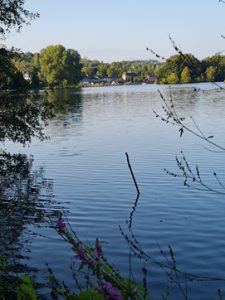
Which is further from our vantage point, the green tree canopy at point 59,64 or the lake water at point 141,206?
the green tree canopy at point 59,64

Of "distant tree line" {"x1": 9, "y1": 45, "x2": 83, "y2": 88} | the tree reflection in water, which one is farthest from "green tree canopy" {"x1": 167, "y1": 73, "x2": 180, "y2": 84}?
the tree reflection in water

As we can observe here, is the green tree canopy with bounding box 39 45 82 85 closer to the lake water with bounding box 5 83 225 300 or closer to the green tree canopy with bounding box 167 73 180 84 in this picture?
the green tree canopy with bounding box 167 73 180 84

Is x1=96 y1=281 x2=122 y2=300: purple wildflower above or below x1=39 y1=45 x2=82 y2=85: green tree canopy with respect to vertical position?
below

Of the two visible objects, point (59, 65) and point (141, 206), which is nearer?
point (141, 206)

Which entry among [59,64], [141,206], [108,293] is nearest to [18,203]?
[141,206]

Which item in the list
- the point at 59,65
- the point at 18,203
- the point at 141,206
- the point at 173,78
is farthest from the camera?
the point at 173,78

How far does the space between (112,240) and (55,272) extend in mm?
1843

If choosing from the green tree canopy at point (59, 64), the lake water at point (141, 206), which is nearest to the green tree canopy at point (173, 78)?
the green tree canopy at point (59, 64)

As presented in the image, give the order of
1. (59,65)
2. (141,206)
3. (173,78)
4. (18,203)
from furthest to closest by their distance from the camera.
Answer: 1. (173,78)
2. (59,65)
3. (18,203)
4. (141,206)

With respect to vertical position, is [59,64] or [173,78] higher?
[59,64]

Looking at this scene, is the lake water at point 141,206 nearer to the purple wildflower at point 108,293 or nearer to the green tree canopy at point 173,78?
the purple wildflower at point 108,293

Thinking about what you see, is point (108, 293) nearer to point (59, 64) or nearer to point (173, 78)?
point (59, 64)

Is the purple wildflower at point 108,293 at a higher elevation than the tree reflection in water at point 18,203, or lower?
higher

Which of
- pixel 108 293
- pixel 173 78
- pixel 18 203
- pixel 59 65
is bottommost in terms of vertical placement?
pixel 18 203
